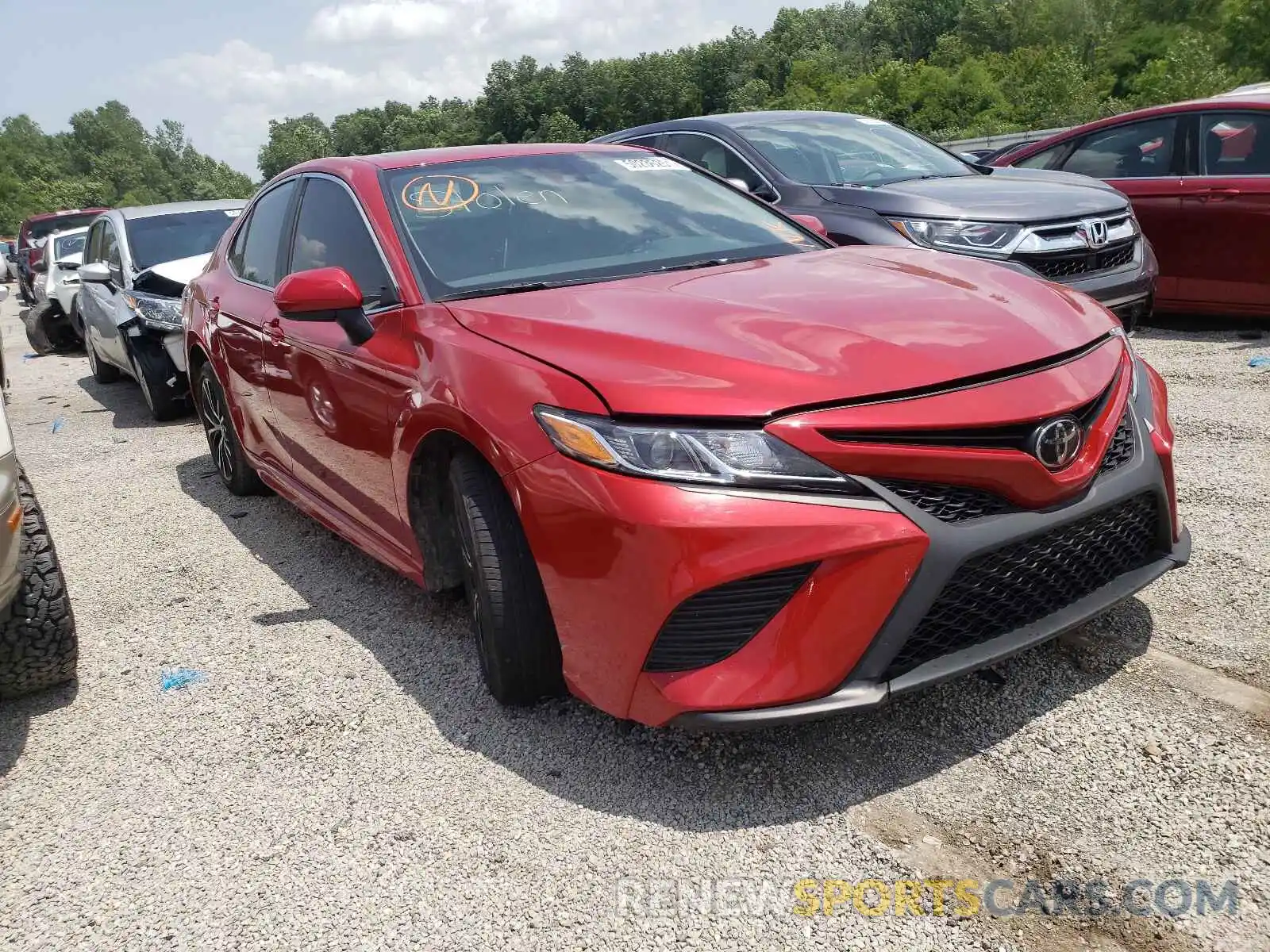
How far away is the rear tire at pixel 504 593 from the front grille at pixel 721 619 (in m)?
0.45

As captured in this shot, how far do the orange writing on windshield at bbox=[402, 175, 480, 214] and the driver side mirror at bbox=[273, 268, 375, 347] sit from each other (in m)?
0.38

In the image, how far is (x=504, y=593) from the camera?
104 inches

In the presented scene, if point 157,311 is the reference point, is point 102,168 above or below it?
above

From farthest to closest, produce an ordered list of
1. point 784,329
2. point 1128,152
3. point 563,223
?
point 1128,152 < point 563,223 < point 784,329

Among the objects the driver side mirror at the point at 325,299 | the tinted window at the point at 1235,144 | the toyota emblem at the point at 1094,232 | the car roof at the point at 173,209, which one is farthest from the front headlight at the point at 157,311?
the tinted window at the point at 1235,144

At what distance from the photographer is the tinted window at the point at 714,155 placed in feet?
21.3

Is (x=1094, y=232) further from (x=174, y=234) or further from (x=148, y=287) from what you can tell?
(x=174, y=234)

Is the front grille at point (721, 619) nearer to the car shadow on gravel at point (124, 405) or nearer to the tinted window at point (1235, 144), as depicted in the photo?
the tinted window at point (1235, 144)

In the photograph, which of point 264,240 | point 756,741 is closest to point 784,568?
point 756,741

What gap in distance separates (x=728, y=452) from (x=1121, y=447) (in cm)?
103

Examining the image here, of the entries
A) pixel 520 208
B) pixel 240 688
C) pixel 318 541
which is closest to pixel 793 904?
pixel 240 688

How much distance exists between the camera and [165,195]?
126 metres

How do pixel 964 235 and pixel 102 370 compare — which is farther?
pixel 102 370

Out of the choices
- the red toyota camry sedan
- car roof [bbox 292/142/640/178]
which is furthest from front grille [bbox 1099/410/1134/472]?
car roof [bbox 292/142/640/178]
